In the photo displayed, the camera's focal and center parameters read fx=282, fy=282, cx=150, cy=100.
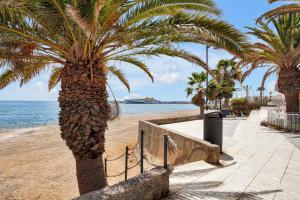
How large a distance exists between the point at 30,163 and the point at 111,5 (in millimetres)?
13859

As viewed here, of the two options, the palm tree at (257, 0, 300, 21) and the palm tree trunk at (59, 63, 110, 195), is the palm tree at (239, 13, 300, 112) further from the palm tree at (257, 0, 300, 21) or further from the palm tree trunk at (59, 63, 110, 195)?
the palm tree trunk at (59, 63, 110, 195)

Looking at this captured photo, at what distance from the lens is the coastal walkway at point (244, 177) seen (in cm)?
508

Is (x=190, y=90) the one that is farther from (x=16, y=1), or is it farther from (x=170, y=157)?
(x=16, y=1)

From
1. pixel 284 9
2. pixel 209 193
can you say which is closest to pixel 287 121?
pixel 284 9

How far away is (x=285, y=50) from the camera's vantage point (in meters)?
15.5

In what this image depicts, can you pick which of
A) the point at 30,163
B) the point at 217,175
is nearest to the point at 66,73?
the point at 217,175

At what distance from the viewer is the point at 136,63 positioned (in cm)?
905

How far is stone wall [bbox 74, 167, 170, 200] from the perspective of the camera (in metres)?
3.92

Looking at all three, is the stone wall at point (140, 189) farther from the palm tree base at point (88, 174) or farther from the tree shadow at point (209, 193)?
the palm tree base at point (88, 174)

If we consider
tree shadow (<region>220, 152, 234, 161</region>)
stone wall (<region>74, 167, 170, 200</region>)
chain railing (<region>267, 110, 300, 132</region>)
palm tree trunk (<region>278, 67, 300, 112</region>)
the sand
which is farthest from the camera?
palm tree trunk (<region>278, 67, 300, 112</region>)

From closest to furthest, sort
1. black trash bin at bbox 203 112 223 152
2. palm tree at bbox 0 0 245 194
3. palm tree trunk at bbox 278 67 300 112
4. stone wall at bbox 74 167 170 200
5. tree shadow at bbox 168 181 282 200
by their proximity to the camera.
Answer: stone wall at bbox 74 167 170 200
tree shadow at bbox 168 181 282 200
palm tree at bbox 0 0 245 194
black trash bin at bbox 203 112 223 152
palm tree trunk at bbox 278 67 300 112

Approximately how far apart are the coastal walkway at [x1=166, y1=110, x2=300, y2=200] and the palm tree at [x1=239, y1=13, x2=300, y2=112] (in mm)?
7766

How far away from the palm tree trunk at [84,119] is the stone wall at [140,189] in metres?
1.89

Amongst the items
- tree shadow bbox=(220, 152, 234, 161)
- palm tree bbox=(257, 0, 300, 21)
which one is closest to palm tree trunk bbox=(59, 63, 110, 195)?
tree shadow bbox=(220, 152, 234, 161)
